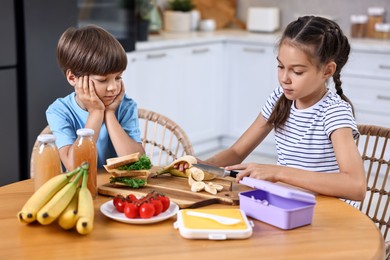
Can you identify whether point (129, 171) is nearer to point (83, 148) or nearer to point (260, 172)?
point (83, 148)

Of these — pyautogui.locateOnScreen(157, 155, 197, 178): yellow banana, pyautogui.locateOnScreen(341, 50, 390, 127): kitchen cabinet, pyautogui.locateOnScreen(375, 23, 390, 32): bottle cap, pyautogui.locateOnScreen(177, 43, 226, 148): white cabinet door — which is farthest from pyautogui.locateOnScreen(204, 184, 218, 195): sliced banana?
pyautogui.locateOnScreen(375, 23, 390, 32): bottle cap

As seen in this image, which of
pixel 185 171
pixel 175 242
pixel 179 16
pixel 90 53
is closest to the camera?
pixel 175 242

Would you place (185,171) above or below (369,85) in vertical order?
above

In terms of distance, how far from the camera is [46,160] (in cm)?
169

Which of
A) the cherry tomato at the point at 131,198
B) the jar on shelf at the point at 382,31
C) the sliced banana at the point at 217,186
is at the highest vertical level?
the jar on shelf at the point at 382,31

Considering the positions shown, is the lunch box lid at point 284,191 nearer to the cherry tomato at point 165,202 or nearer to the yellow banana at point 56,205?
the cherry tomato at point 165,202

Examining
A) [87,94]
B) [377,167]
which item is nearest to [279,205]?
[87,94]

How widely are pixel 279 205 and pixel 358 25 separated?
3423 millimetres

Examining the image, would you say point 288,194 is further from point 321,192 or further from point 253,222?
point 321,192

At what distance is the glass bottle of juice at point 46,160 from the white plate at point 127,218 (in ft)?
0.49

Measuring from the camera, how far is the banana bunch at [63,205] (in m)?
1.53

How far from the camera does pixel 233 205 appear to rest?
5.75 ft

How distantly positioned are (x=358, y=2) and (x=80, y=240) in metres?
4.03

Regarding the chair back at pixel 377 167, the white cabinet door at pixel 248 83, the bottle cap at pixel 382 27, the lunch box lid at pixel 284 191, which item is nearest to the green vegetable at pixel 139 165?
the lunch box lid at pixel 284 191
